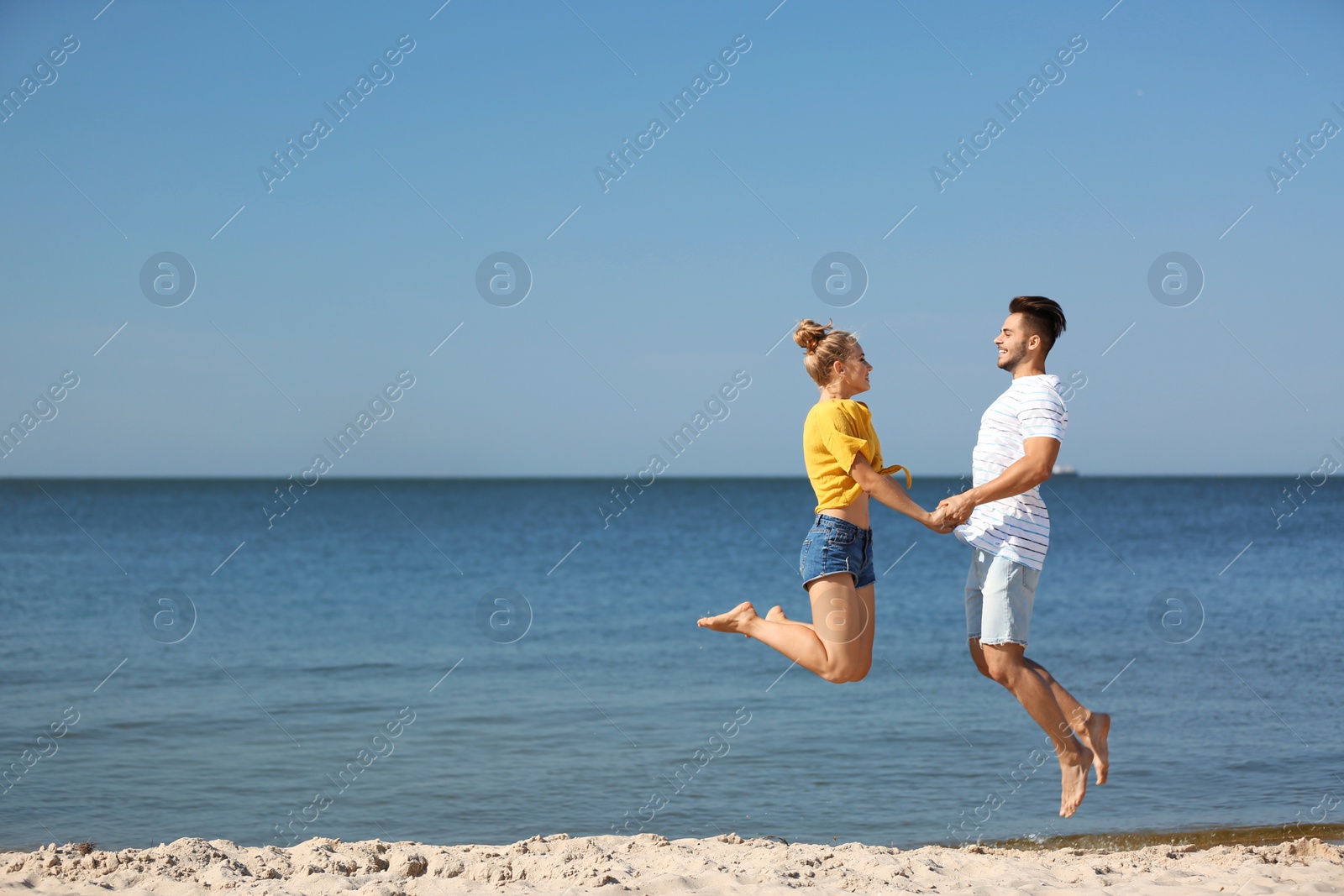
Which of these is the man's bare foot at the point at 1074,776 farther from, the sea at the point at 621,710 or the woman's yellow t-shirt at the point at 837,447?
the sea at the point at 621,710

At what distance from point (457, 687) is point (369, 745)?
2599mm

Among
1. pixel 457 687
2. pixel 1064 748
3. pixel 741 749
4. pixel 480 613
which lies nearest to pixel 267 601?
pixel 480 613

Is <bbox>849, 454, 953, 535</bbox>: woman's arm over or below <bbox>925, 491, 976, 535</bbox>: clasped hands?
over

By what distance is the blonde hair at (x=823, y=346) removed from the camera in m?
5.06

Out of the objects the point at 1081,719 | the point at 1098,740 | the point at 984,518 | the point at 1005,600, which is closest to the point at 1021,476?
the point at 984,518

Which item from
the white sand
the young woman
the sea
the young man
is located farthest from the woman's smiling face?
the sea

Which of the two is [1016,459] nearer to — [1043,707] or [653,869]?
[1043,707]

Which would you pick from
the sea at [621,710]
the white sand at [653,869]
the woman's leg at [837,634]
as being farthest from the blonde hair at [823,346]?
the sea at [621,710]

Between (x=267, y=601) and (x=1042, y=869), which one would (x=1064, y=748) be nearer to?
(x=1042, y=869)

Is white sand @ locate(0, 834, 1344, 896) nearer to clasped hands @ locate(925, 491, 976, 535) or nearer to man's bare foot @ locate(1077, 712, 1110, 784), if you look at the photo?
man's bare foot @ locate(1077, 712, 1110, 784)

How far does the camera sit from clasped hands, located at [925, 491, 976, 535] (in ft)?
15.9

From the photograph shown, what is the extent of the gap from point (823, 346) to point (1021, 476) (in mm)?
1054

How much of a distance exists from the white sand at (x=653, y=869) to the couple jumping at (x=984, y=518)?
3.65ft

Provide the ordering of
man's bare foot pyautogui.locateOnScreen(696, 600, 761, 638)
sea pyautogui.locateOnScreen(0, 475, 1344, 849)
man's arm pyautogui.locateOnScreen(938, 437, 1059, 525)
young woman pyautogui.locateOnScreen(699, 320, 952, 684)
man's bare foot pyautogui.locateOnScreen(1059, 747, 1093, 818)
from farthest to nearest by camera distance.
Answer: sea pyautogui.locateOnScreen(0, 475, 1344, 849)
man's bare foot pyautogui.locateOnScreen(696, 600, 761, 638)
man's bare foot pyautogui.locateOnScreen(1059, 747, 1093, 818)
young woman pyautogui.locateOnScreen(699, 320, 952, 684)
man's arm pyautogui.locateOnScreen(938, 437, 1059, 525)
